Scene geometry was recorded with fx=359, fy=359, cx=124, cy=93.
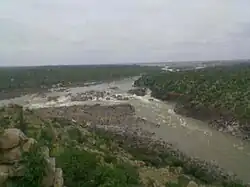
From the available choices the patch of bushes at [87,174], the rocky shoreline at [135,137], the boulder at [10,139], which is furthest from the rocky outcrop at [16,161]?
the rocky shoreline at [135,137]

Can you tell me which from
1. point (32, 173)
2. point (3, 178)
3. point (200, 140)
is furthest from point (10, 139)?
point (200, 140)

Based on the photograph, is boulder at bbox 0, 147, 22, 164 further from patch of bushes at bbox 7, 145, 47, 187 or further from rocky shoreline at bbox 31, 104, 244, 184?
rocky shoreline at bbox 31, 104, 244, 184

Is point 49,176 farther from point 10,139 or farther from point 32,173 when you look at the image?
point 10,139

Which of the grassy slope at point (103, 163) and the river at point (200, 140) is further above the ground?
the grassy slope at point (103, 163)

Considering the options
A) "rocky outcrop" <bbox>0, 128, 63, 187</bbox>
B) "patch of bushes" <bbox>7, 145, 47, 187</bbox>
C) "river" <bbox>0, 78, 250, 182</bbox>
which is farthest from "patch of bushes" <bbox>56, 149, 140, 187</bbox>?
"river" <bbox>0, 78, 250, 182</bbox>

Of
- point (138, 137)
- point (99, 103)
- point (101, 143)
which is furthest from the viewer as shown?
point (99, 103)

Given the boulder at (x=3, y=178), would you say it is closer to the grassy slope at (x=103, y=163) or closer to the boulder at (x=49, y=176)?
the grassy slope at (x=103, y=163)

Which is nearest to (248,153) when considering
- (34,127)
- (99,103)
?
(34,127)

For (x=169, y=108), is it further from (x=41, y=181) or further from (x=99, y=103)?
(x=41, y=181)
